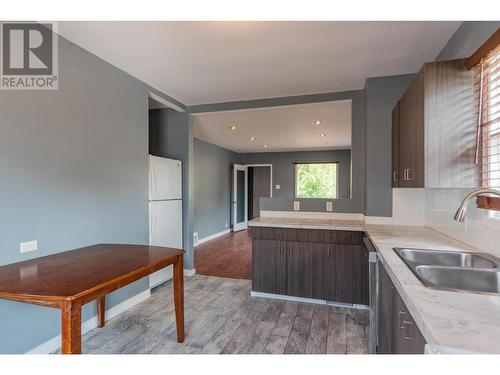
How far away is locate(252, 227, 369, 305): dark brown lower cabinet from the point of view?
8.97 ft

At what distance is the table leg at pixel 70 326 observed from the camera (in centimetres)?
122

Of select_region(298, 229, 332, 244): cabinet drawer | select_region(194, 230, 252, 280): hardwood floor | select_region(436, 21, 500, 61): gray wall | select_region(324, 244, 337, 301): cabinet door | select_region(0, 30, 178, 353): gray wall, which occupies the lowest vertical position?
select_region(194, 230, 252, 280): hardwood floor

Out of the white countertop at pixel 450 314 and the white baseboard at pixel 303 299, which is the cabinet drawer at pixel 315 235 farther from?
the white countertop at pixel 450 314

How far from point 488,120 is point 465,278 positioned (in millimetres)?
949

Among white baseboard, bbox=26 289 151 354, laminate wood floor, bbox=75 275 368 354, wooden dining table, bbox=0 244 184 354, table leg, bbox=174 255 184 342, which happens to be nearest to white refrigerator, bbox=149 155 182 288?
white baseboard, bbox=26 289 151 354

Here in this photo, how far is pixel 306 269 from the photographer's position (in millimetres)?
2875

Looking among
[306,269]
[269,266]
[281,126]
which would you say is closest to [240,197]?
[281,126]

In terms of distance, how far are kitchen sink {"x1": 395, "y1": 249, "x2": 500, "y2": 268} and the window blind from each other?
0.44m

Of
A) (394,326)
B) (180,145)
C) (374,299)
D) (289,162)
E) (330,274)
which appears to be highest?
(289,162)

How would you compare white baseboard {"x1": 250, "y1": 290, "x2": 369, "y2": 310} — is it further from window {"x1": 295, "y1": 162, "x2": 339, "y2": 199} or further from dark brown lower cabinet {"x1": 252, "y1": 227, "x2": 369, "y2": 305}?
window {"x1": 295, "y1": 162, "x2": 339, "y2": 199}

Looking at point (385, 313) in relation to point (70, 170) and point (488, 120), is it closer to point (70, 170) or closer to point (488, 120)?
point (488, 120)

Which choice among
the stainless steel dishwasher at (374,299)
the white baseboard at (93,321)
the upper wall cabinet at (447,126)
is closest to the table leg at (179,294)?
the white baseboard at (93,321)

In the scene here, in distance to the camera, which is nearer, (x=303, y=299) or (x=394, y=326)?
(x=394, y=326)
